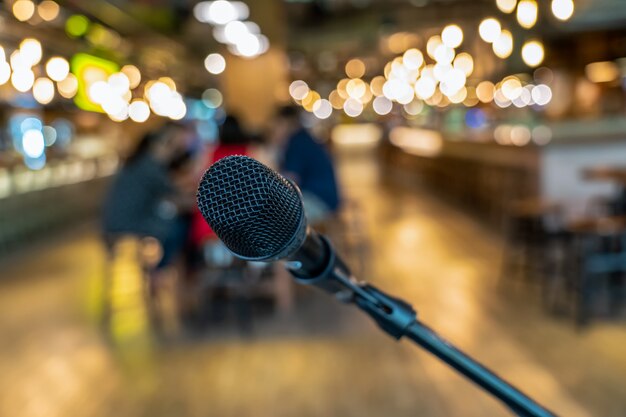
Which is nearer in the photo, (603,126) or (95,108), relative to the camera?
(603,126)

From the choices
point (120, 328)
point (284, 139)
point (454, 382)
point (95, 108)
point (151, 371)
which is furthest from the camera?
point (95, 108)

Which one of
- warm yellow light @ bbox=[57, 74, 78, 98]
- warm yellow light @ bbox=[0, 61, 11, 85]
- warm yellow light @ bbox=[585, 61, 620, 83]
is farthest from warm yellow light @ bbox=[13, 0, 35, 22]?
warm yellow light @ bbox=[585, 61, 620, 83]

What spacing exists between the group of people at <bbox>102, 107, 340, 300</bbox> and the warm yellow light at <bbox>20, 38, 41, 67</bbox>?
106 inches

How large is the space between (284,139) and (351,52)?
1448cm

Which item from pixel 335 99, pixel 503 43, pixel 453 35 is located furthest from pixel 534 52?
pixel 335 99

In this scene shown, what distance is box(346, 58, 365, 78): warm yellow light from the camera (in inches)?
968

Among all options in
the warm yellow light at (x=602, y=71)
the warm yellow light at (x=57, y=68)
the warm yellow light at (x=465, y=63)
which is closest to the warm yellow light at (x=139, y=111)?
the warm yellow light at (x=57, y=68)

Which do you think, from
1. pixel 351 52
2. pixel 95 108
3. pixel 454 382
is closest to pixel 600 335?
pixel 454 382

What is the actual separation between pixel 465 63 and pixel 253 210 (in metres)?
12.4

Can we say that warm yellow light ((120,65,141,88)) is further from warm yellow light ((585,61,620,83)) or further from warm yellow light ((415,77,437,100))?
warm yellow light ((585,61,620,83))

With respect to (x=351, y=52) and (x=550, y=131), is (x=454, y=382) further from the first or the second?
(x=351, y=52)

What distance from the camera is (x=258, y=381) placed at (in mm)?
3883

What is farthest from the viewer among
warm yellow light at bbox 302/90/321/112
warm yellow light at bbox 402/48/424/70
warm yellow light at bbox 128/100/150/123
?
warm yellow light at bbox 302/90/321/112

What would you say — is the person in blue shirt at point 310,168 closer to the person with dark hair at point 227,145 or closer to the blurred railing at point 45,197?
the person with dark hair at point 227,145
